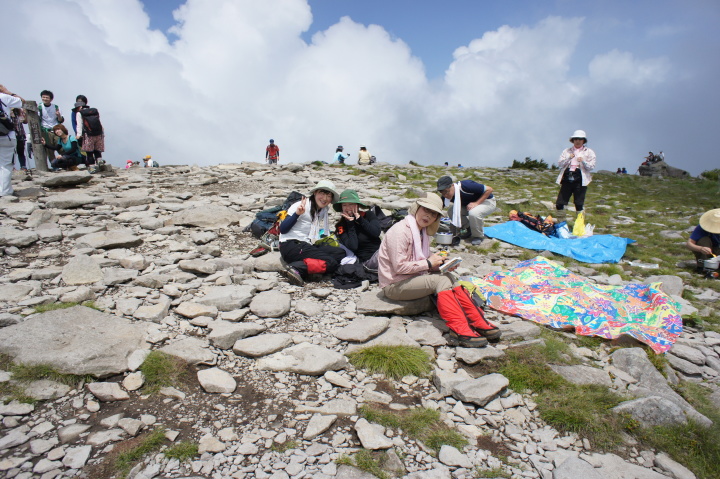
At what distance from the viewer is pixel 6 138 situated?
8992mm

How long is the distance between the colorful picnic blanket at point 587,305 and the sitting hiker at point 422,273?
1201mm

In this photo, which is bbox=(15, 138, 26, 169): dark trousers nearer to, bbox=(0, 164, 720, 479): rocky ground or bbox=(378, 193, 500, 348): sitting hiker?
bbox=(0, 164, 720, 479): rocky ground

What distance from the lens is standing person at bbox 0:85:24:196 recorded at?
859 cm

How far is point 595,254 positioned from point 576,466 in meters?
6.90

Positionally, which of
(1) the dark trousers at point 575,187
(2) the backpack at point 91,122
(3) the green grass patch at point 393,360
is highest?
(2) the backpack at point 91,122

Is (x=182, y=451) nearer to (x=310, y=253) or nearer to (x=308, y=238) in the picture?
(x=310, y=253)

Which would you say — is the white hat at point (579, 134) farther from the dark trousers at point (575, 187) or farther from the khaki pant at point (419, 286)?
the khaki pant at point (419, 286)

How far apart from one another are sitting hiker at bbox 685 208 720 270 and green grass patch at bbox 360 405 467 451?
7.61 m

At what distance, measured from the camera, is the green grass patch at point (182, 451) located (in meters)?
3.08

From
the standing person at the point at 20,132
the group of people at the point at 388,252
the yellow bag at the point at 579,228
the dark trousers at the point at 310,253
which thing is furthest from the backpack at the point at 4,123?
the yellow bag at the point at 579,228

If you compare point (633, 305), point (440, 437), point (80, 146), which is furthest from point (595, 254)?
point (80, 146)

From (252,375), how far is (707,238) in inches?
363

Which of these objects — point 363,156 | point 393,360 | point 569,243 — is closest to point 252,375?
point 393,360

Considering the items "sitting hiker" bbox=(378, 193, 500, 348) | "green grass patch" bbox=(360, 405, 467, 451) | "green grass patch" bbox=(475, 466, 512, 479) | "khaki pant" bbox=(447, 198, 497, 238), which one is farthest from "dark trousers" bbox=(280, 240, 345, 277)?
"green grass patch" bbox=(475, 466, 512, 479)
